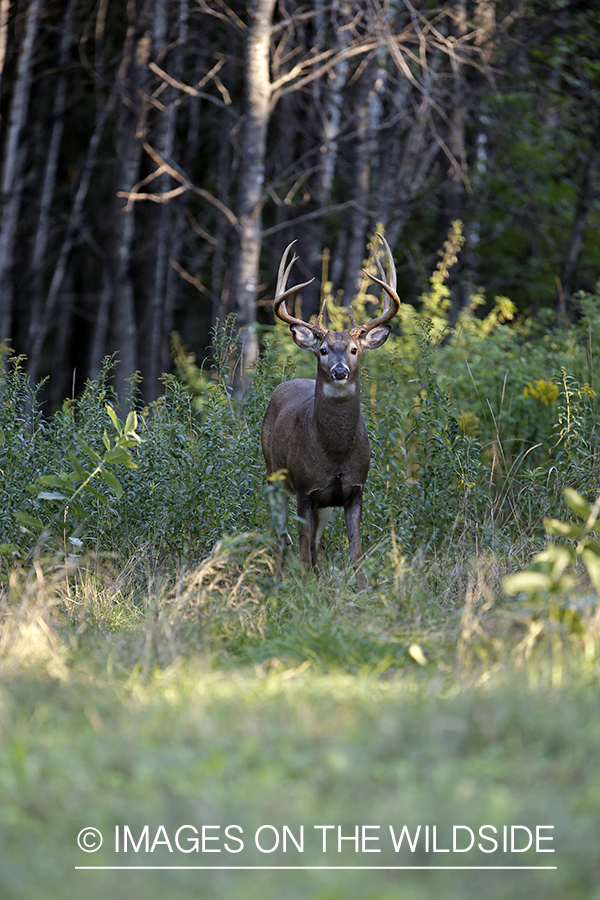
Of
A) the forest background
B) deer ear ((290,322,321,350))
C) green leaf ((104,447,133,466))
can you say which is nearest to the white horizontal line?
the forest background

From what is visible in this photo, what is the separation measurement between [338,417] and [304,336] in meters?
0.63

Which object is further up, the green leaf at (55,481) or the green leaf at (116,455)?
the green leaf at (116,455)

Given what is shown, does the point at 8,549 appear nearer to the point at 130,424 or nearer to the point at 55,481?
the point at 55,481

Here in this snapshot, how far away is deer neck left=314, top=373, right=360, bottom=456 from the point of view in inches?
245

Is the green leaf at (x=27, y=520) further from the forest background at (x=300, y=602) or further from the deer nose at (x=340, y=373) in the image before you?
the deer nose at (x=340, y=373)

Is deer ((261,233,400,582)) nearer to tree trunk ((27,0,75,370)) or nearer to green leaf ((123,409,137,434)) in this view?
green leaf ((123,409,137,434))

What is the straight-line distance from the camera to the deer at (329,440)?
6.22 metres

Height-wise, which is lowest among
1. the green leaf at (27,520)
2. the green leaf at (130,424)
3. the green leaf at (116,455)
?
the green leaf at (27,520)

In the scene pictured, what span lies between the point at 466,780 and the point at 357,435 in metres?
3.53

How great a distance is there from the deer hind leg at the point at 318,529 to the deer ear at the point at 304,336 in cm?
104

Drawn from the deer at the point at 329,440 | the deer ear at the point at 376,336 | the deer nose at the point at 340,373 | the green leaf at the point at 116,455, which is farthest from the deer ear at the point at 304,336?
the green leaf at the point at 116,455

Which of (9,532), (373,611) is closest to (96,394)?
(9,532)

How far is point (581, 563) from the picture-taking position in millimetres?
5508

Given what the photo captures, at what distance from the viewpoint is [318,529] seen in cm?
650
